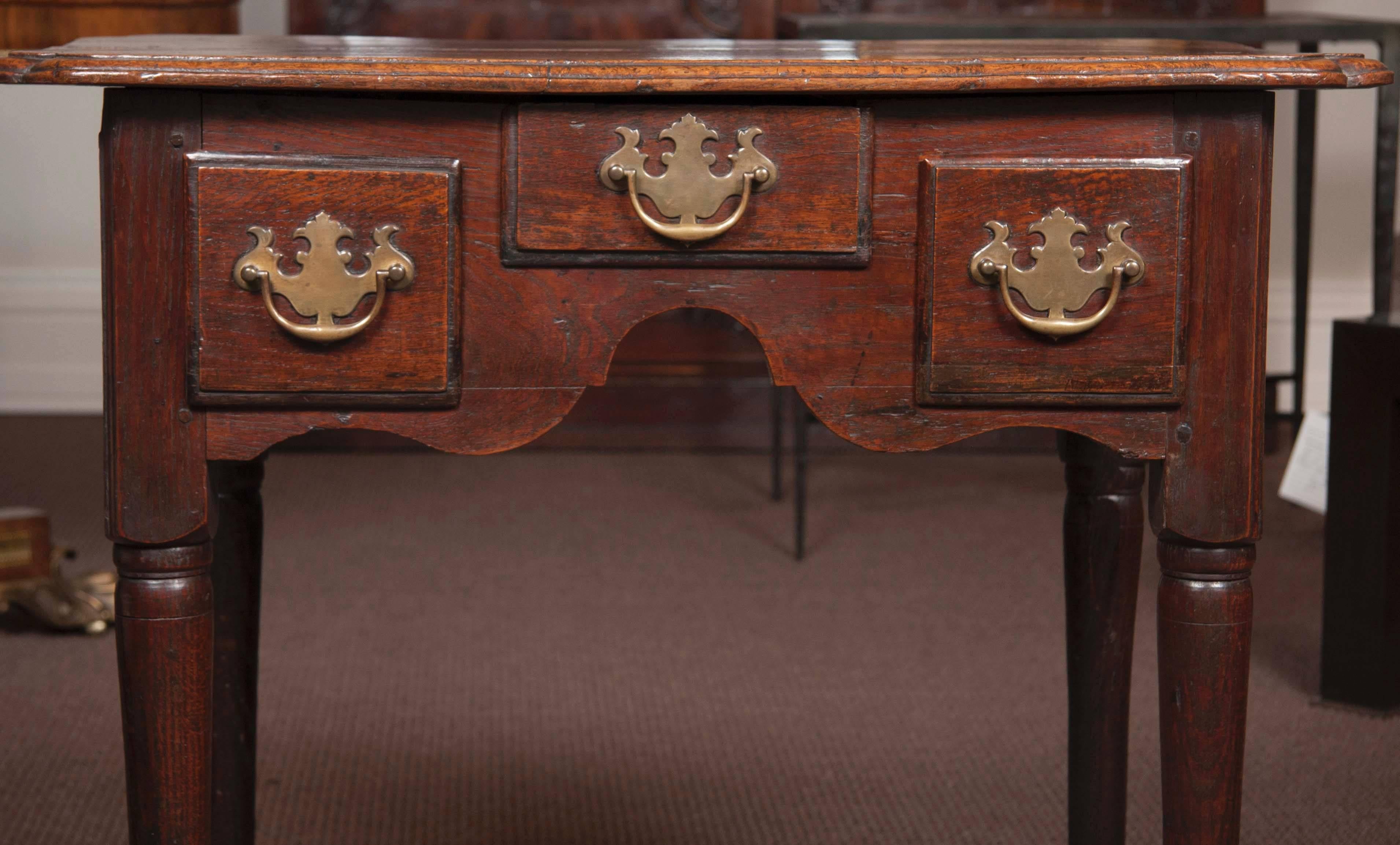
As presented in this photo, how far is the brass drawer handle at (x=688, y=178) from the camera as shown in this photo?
888mm

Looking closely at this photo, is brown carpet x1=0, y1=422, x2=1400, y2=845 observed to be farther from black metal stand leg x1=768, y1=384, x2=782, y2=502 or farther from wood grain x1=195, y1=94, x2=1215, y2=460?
wood grain x1=195, y1=94, x2=1215, y2=460

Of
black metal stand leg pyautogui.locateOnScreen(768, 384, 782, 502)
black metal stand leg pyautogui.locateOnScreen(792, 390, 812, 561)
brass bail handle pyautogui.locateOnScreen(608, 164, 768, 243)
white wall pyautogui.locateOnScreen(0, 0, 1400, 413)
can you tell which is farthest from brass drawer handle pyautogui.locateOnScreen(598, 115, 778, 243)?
white wall pyautogui.locateOnScreen(0, 0, 1400, 413)

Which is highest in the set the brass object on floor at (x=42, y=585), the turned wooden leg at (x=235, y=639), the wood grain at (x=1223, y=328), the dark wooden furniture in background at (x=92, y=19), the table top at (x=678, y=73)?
the dark wooden furniture in background at (x=92, y=19)

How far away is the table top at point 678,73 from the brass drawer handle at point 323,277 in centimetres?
9

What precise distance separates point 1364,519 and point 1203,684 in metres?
1.03

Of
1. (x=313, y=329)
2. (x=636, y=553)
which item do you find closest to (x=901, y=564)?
(x=636, y=553)

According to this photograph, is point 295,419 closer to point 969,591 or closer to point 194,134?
point 194,134

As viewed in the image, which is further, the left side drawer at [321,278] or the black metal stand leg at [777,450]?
the black metal stand leg at [777,450]

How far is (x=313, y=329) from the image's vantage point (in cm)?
88

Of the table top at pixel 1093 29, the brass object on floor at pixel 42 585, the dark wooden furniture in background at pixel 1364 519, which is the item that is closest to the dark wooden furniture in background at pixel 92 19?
the brass object on floor at pixel 42 585

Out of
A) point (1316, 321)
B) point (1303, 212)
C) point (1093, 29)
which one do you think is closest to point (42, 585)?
point (1093, 29)

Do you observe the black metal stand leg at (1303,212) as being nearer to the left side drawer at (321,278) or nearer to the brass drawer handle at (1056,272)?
the brass drawer handle at (1056,272)

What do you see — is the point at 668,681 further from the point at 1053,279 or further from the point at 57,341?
the point at 57,341

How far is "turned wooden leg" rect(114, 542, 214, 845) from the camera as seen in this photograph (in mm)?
909
